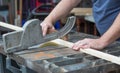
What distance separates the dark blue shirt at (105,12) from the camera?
201cm

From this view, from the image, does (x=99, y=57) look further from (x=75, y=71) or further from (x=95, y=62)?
(x=75, y=71)

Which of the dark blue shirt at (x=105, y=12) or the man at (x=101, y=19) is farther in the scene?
the dark blue shirt at (x=105, y=12)

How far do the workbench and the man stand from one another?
0.07 metres

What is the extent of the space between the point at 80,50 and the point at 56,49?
5.8 inches

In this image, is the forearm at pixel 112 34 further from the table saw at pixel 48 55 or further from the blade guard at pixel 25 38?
the blade guard at pixel 25 38

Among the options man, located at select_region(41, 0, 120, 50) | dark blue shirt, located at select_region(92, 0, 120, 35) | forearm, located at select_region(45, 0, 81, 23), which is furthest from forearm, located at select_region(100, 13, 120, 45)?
forearm, located at select_region(45, 0, 81, 23)

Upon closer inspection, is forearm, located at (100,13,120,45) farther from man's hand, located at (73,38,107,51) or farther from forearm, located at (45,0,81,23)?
forearm, located at (45,0,81,23)

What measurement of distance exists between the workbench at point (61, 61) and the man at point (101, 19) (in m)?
0.07

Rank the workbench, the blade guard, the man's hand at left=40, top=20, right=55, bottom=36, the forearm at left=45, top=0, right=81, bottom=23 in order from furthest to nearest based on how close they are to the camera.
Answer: the forearm at left=45, top=0, right=81, bottom=23
the man's hand at left=40, top=20, right=55, bottom=36
the blade guard
the workbench

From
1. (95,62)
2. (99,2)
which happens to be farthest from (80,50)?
(99,2)

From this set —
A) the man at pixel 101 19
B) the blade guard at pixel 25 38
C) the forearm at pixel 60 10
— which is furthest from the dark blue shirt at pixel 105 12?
the blade guard at pixel 25 38

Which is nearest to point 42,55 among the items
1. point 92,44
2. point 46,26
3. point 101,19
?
point 92,44

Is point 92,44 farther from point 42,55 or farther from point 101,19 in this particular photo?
point 101,19

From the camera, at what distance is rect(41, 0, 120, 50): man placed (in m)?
1.73
